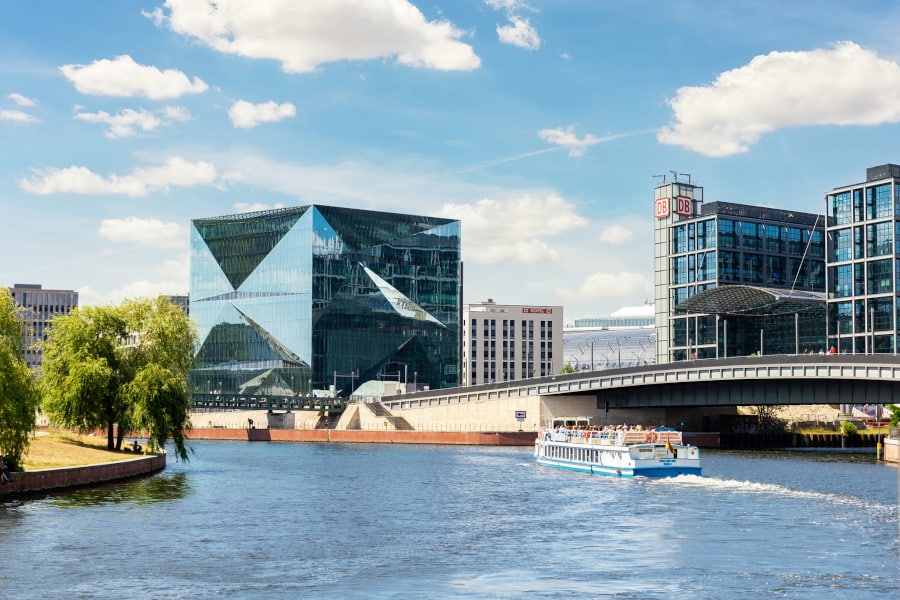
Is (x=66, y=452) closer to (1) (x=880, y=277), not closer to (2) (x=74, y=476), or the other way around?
(2) (x=74, y=476)

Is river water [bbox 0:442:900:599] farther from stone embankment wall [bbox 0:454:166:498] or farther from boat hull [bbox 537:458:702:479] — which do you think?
boat hull [bbox 537:458:702:479]

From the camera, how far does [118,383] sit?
92.2m

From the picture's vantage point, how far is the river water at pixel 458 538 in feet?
135

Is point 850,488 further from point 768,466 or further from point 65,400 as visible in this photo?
point 65,400

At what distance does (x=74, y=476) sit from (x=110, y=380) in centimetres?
1911

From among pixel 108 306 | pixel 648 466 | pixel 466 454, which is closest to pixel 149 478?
pixel 108 306

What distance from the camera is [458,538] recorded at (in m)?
54.1

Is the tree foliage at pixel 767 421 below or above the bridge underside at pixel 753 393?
below

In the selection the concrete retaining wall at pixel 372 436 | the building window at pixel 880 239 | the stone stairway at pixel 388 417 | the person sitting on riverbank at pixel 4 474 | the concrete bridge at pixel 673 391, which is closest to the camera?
the person sitting on riverbank at pixel 4 474

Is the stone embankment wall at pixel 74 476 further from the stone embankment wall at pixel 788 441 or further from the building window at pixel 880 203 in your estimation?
the building window at pixel 880 203

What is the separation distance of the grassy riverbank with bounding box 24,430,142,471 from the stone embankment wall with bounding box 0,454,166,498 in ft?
5.62

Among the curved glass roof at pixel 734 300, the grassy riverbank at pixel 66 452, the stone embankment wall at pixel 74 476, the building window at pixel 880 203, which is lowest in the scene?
the stone embankment wall at pixel 74 476

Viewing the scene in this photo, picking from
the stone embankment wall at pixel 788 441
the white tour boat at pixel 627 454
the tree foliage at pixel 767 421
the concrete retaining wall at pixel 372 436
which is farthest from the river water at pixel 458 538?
the tree foliage at pixel 767 421

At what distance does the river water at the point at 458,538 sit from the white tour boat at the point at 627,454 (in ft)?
11.9
